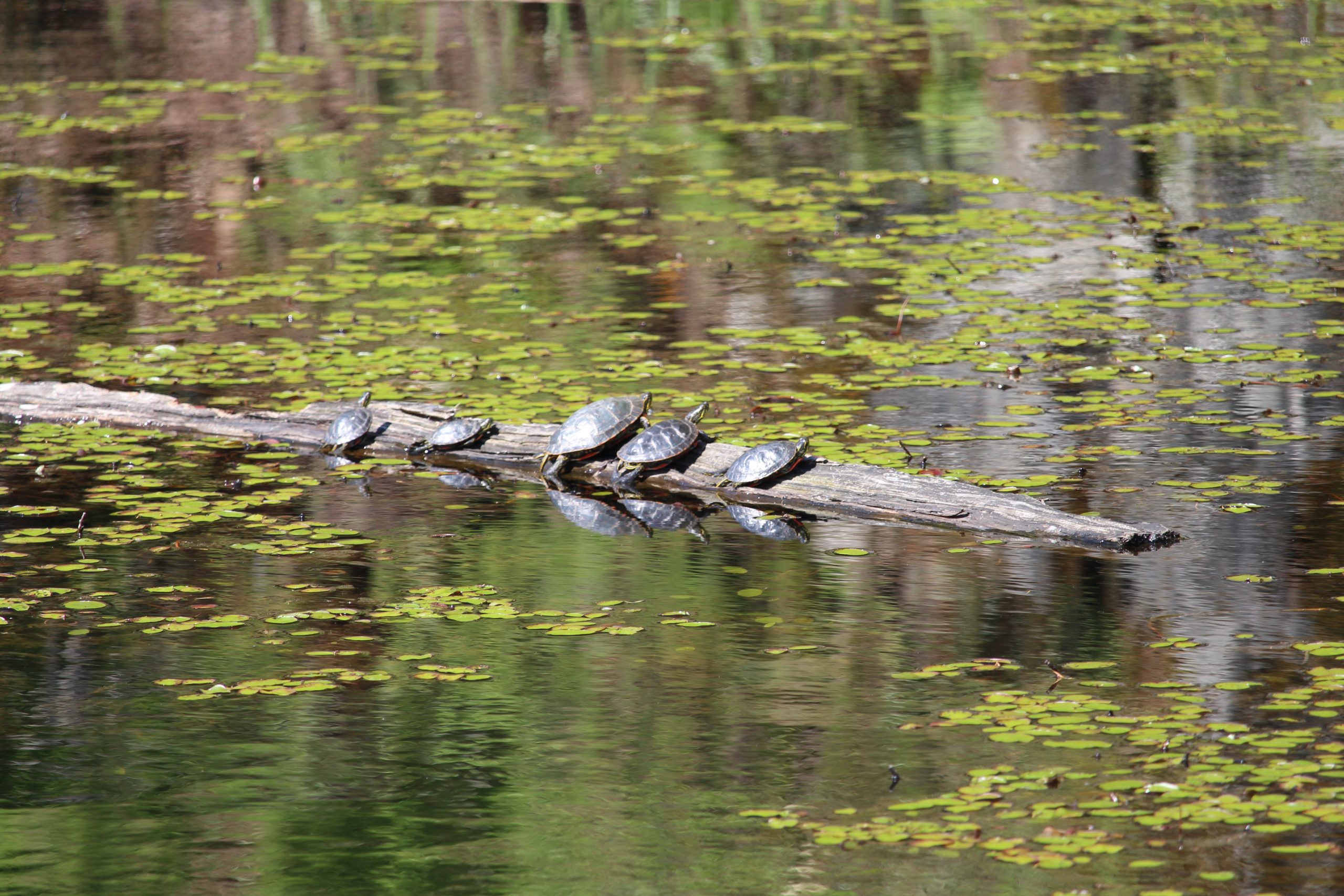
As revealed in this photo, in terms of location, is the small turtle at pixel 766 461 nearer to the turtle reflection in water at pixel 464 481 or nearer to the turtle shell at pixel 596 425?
the turtle shell at pixel 596 425

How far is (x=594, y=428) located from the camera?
23.4 feet

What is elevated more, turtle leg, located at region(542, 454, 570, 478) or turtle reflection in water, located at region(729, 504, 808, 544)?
turtle leg, located at region(542, 454, 570, 478)

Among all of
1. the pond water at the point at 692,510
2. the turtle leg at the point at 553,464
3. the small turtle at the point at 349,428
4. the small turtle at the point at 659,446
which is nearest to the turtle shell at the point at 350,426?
the small turtle at the point at 349,428

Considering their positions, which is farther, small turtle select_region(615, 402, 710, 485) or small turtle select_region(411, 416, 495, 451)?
small turtle select_region(411, 416, 495, 451)

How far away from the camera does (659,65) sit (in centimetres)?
1681

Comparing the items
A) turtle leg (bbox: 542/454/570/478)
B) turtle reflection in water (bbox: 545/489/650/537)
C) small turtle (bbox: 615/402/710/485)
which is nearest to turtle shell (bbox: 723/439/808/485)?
small turtle (bbox: 615/402/710/485)

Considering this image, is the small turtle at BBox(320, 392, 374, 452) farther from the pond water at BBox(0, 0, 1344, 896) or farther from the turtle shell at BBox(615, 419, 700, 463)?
the turtle shell at BBox(615, 419, 700, 463)

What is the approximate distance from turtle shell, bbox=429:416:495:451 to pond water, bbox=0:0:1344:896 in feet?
0.48

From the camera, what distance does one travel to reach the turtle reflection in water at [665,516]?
22.1 ft

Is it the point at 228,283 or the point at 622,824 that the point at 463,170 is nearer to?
the point at 228,283

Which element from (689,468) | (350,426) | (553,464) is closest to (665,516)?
(689,468)

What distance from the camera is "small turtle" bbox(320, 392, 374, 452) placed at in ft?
24.7

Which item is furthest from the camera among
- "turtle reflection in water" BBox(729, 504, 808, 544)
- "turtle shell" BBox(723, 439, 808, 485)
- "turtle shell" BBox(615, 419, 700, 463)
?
"turtle shell" BBox(615, 419, 700, 463)

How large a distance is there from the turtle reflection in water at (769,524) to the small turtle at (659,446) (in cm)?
31
